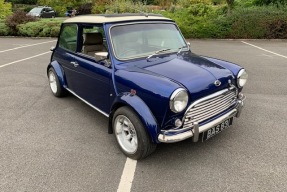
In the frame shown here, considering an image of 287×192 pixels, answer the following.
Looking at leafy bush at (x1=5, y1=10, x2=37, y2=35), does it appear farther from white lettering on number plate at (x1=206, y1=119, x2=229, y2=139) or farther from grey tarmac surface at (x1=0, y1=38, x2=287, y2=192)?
white lettering on number plate at (x1=206, y1=119, x2=229, y2=139)

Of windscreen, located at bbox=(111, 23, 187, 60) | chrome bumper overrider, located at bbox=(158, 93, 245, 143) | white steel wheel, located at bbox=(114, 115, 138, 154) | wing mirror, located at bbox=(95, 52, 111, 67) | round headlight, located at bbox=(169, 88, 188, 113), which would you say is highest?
windscreen, located at bbox=(111, 23, 187, 60)

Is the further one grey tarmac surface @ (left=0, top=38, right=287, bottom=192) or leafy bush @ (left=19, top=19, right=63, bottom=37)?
leafy bush @ (left=19, top=19, right=63, bottom=37)

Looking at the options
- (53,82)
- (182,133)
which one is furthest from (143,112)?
(53,82)

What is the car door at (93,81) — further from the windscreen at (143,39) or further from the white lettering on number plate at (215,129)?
the white lettering on number plate at (215,129)

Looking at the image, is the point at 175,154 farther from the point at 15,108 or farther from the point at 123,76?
the point at 15,108

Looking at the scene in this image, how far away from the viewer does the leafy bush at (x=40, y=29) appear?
15.5 meters

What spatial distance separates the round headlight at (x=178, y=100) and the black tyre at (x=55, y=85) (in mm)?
3147

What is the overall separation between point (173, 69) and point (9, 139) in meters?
2.61

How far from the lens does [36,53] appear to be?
10664 mm

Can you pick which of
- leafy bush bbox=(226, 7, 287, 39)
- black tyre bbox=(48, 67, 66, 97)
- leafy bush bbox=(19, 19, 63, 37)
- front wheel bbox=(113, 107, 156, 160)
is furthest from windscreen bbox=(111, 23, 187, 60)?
leafy bush bbox=(19, 19, 63, 37)

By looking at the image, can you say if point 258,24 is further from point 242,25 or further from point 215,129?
point 215,129

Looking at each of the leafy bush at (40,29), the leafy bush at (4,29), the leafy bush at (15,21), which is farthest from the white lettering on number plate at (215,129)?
the leafy bush at (4,29)

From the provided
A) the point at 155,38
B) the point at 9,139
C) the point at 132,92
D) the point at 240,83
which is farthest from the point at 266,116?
the point at 9,139

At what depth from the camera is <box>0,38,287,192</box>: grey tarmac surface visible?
2.85m
